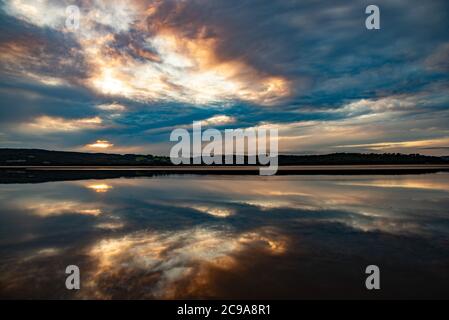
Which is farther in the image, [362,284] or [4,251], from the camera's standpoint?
[4,251]

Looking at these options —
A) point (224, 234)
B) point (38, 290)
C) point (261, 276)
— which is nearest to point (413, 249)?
point (261, 276)

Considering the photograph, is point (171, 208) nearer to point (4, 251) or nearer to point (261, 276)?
point (4, 251)

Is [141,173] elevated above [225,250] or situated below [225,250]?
below

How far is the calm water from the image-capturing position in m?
5.12

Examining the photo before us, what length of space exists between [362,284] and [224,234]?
14.8 feet

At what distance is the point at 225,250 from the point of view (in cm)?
718

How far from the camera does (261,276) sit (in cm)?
561

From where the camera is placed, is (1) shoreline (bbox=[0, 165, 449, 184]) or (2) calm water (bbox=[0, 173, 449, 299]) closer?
(2) calm water (bbox=[0, 173, 449, 299])

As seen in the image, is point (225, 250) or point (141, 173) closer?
point (225, 250)

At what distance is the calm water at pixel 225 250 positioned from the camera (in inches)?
202

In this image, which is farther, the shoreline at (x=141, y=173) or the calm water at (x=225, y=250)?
the shoreline at (x=141, y=173)
